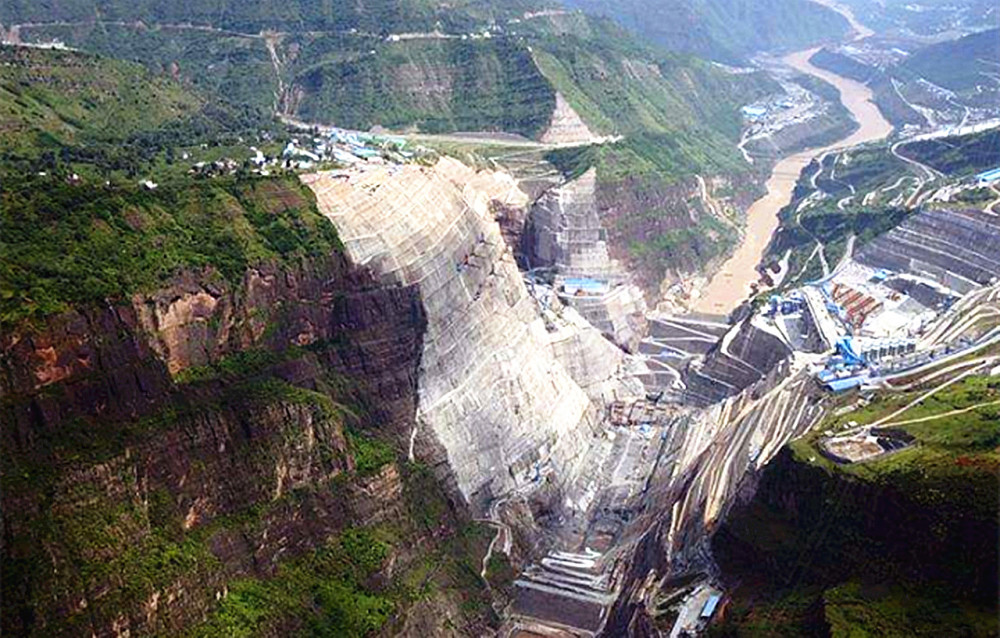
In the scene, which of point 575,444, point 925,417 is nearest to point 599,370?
point 575,444

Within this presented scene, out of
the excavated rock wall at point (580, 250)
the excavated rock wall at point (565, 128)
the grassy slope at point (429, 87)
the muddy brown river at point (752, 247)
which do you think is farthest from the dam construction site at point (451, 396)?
the grassy slope at point (429, 87)

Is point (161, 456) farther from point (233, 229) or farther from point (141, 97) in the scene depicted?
point (141, 97)

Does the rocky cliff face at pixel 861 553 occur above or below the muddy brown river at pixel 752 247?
above

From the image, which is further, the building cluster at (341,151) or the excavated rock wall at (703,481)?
the building cluster at (341,151)

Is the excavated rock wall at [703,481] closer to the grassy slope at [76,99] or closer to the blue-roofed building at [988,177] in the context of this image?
the blue-roofed building at [988,177]

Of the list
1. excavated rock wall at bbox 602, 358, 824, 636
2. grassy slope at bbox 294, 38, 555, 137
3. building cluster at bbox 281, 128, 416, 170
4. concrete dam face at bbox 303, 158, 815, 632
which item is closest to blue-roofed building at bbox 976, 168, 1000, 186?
concrete dam face at bbox 303, 158, 815, 632

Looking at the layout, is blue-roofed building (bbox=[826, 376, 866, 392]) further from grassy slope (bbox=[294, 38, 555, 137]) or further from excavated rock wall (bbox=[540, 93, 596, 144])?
grassy slope (bbox=[294, 38, 555, 137])

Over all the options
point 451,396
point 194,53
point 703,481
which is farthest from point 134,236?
point 194,53

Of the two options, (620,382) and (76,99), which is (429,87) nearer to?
(76,99)
